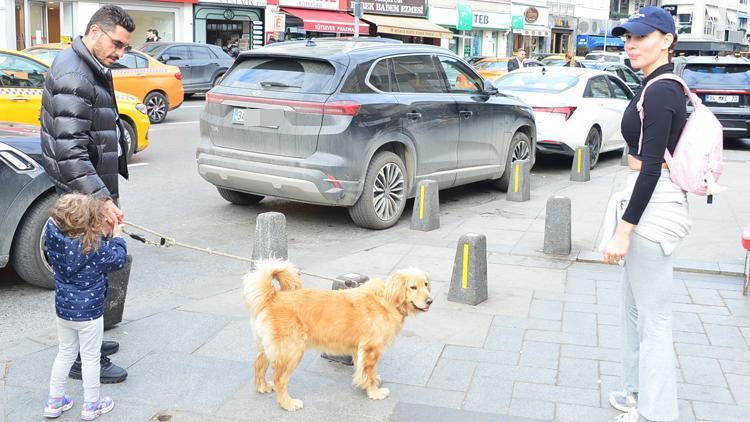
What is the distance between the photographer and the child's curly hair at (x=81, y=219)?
3789mm

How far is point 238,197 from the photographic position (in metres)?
9.45

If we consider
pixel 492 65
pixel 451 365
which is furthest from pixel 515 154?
pixel 492 65

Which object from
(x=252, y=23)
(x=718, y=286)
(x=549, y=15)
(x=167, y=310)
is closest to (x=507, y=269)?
(x=718, y=286)

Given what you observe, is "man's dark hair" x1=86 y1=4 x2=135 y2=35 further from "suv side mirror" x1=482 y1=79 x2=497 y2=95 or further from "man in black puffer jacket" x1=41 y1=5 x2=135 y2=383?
"suv side mirror" x1=482 y1=79 x2=497 y2=95

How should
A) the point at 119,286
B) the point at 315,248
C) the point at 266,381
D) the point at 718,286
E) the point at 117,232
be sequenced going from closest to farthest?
the point at 117,232
the point at 266,381
the point at 119,286
the point at 718,286
the point at 315,248

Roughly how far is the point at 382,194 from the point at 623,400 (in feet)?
15.2

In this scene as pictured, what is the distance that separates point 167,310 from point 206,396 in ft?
5.01

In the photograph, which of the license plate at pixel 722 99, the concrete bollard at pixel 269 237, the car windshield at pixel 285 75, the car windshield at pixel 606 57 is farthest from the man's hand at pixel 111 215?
the car windshield at pixel 606 57

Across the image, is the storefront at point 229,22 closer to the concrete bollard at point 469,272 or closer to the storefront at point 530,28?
the storefront at point 530,28

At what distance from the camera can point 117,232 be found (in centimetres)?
407

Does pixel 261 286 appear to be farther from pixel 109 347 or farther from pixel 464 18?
pixel 464 18

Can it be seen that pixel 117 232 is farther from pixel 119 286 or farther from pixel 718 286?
pixel 718 286

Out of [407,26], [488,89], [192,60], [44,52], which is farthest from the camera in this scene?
[407,26]

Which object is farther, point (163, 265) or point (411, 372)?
point (163, 265)
